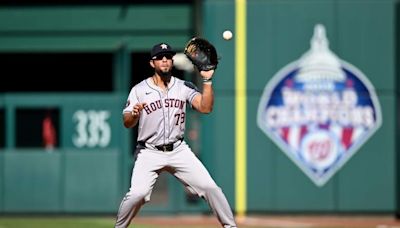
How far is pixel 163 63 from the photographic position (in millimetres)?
8797

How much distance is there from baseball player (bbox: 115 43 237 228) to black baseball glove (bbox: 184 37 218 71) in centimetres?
8

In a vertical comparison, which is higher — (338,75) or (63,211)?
(338,75)

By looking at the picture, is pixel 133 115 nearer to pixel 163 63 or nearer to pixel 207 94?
pixel 163 63

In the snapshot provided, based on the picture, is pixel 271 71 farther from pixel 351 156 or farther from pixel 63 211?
pixel 63 211

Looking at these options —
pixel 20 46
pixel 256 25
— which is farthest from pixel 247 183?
pixel 20 46

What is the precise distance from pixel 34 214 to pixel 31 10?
307 cm

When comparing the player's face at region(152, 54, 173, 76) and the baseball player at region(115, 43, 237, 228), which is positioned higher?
the player's face at region(152, 54, 173, 76)

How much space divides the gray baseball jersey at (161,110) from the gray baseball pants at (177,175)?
131 mm

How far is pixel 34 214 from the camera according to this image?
15.2m

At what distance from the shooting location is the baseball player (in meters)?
8.67

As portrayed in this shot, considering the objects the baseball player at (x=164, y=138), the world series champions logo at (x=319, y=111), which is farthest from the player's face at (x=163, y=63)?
the world series champions logo at (x=319, y=111)

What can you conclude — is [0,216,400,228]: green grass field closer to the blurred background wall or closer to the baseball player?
the blurred background wall

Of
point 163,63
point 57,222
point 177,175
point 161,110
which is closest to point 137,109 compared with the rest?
point 161,110

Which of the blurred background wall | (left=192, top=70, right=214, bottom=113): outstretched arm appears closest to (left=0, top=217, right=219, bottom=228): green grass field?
the blurred background wall
